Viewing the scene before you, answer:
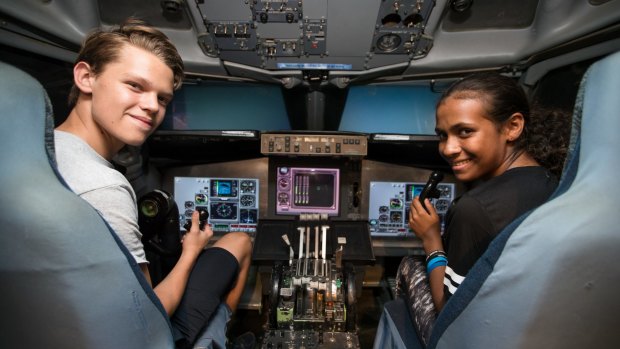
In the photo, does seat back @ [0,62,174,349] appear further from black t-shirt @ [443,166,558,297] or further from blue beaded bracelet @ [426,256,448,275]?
blue beaded bracelet @ [426,256,448,275]

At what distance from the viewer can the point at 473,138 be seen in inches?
44.2

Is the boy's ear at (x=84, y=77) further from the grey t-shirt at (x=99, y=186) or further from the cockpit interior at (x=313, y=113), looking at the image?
the cockpit interior at (x=313, y=113)

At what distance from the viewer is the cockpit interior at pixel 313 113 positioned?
162 centimetres

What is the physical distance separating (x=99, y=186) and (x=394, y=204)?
195cm

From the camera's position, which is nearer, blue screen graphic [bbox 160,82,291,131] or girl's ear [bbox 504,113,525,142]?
girl's ear [bbox 504,113,525,142]

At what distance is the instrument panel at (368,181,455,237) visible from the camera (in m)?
2.37

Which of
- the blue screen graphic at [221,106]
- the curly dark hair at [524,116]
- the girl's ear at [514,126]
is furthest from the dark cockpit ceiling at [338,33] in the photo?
the girl's ear at [514,126]

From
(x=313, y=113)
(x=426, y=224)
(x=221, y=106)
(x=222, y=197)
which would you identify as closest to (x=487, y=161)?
(x=426, y=224)

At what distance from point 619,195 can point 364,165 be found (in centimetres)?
185

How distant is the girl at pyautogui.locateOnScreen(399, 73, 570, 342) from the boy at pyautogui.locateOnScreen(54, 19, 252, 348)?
861mm

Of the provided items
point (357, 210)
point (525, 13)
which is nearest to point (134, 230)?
point (357, 210)

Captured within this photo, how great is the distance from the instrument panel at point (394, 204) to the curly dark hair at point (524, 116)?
122 cm

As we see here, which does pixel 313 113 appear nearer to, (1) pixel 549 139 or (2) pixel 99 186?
(1) pixel 549 139

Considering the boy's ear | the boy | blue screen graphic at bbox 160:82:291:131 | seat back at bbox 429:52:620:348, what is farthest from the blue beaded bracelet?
blue screen graphic at bbox 160:82:291:131
